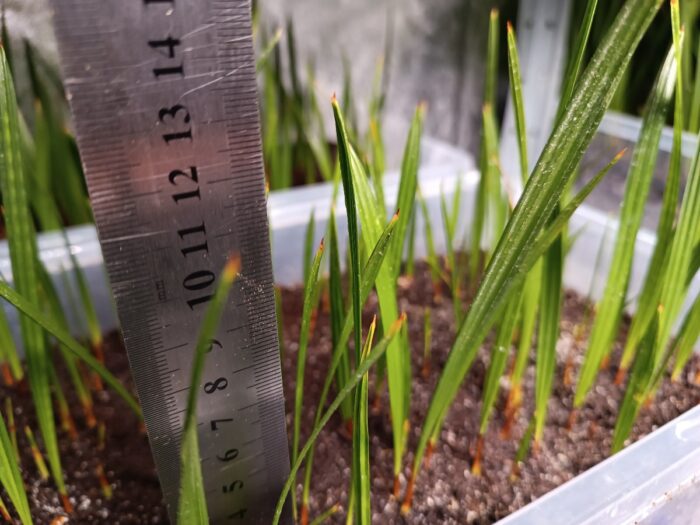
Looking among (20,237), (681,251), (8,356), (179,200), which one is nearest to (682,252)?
(681,251)

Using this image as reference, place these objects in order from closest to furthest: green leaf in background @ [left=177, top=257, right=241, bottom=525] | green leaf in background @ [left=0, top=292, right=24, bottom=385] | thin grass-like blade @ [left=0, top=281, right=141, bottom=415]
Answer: green leaf in background @ [left=177, top=257, right=241, bottom=525]
thin grass-like blade @ [left=0, top=281, right=141, bottom=415]
green leaf in background @ [left=0, top=292, right=24, bottom=385]

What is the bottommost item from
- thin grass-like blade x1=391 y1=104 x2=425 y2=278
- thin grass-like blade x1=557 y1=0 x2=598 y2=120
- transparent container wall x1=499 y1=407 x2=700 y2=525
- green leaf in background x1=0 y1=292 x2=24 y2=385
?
transparent container wall x1=499 y1=407 x2=700 y2=525

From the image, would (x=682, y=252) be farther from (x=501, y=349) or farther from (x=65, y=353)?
(x=65, y=353)

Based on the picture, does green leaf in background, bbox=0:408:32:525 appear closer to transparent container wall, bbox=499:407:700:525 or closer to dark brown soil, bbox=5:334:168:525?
dark brown soil, bbox=5:334:168:525

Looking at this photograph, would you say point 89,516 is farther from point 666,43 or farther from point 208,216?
point 666,43

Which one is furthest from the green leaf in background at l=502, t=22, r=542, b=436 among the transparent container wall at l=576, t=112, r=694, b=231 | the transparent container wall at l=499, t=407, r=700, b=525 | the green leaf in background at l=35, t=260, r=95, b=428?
the green leaf in background at l=35, t=260, r=95, b=428

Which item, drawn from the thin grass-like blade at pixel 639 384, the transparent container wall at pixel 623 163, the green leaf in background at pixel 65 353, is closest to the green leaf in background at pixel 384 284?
the thin grass-like blade at pixel 639 384
